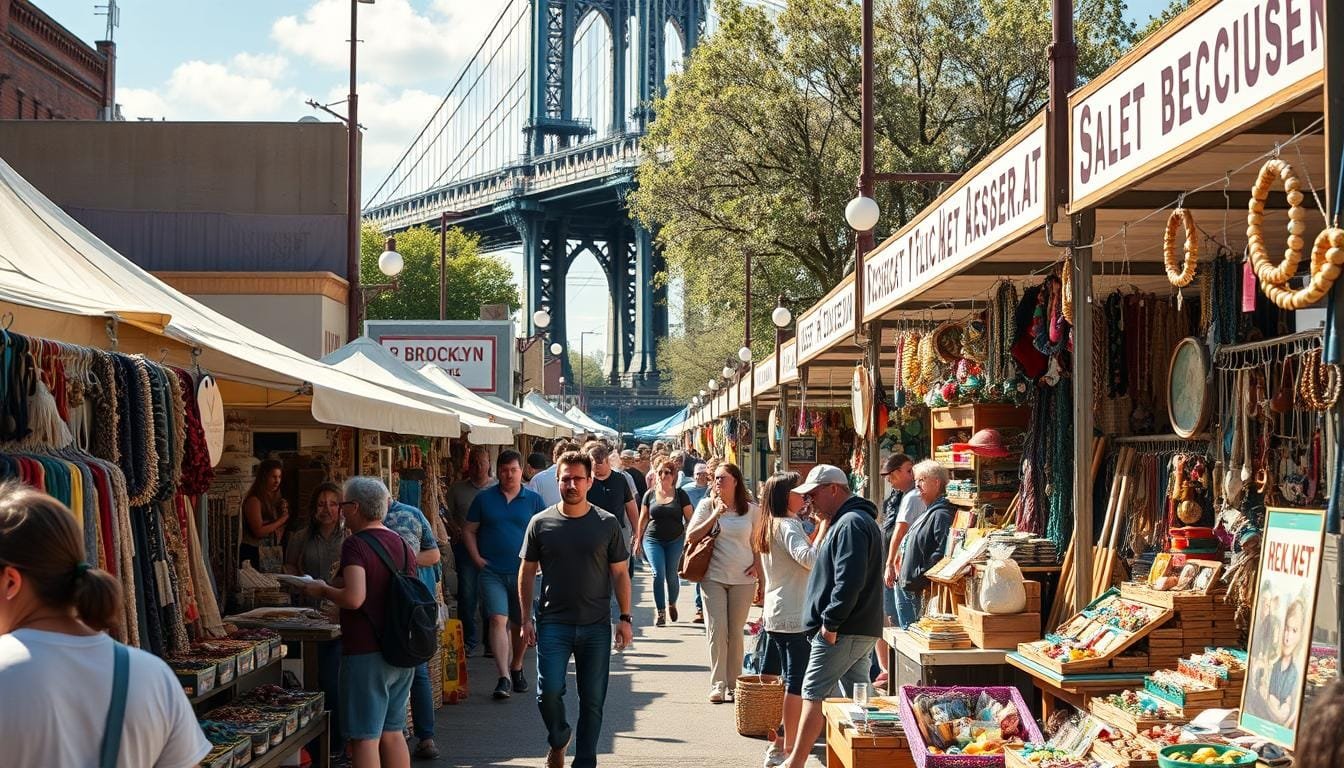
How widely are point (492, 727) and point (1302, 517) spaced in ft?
19.5

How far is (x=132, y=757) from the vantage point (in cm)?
296

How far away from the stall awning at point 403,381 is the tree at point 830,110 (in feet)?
64.8

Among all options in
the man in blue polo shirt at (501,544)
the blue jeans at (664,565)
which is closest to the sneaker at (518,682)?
the man in blue polo shirt at (501,544)

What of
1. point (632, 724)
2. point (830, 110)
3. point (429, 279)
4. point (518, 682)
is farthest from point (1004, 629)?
point (429, 279)

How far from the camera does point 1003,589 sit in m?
7.40

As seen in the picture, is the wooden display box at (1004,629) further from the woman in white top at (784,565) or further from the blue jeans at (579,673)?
the blue jeans at (579,673)

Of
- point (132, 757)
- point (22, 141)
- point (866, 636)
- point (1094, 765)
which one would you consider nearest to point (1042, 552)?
point (866, 636)

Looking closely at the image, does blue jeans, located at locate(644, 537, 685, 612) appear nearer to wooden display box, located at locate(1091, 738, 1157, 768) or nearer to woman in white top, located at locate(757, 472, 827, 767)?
woman in white top, located at locate(757, 472, 827, 767)

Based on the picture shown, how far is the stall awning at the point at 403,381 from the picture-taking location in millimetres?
11211

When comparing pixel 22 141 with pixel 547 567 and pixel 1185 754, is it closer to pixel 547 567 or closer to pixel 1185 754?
pixel 547 567

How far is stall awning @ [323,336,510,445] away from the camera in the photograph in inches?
441

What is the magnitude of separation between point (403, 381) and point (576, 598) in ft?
16.9

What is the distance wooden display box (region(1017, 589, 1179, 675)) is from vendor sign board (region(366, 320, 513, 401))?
50.3 feet

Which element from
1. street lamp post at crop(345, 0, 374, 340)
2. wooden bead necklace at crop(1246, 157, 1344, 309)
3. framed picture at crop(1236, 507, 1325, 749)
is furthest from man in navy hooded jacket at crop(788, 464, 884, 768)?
street lamp post at crop(345, 0, 374, 340)
